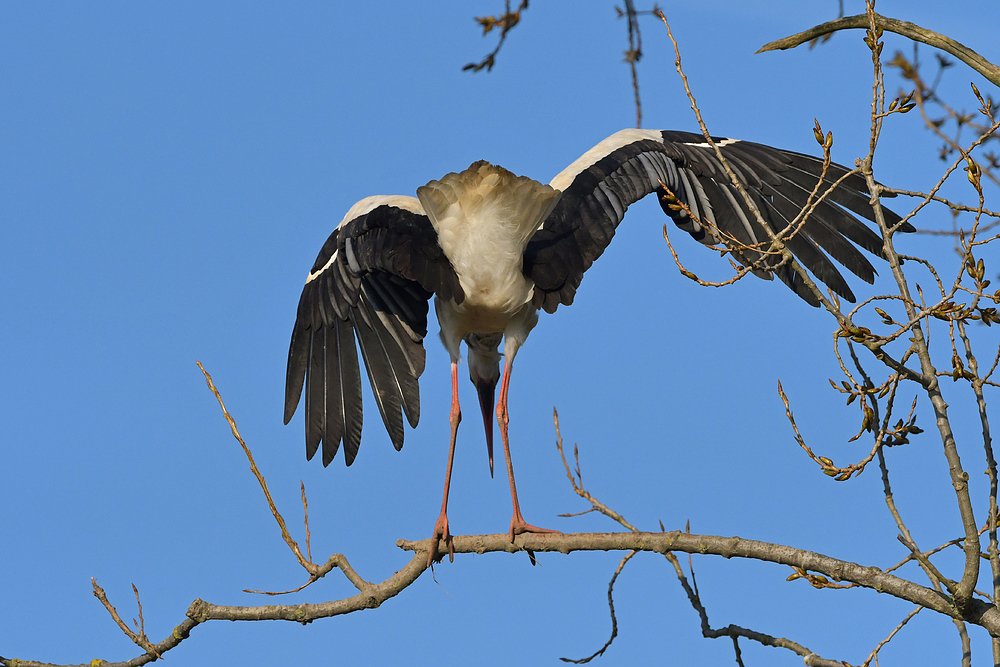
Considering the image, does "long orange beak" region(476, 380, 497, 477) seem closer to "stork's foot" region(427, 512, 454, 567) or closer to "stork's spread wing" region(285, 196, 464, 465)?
"stork's spread wing" region(285, 196, 464, 465)

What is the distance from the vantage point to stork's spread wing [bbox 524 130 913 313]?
5137 mm

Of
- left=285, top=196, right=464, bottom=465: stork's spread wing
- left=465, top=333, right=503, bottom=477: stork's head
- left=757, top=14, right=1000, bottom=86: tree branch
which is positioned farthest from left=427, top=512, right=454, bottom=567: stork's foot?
left=757, top=14, right=1000, bottom=86: tree branch

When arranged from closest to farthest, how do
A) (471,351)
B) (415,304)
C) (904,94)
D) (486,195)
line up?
(904,94) < (486,195) < (415,304) < (471,351)

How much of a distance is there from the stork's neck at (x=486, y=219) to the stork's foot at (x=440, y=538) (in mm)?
1272

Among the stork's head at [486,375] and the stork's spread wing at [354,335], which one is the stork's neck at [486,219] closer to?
the stork's spread wing at [354,335]

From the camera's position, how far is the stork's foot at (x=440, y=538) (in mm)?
4438

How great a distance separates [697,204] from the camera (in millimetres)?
5879

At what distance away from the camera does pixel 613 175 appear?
539cm

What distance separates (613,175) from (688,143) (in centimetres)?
86

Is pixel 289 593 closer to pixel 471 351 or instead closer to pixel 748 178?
pixel 471 351

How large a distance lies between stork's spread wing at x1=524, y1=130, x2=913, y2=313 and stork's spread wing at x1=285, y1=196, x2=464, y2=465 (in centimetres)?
59

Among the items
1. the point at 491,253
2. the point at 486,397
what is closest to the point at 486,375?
the point at 486,397

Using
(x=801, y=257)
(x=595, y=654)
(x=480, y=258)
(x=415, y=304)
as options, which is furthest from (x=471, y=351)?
(x=595, y=654)

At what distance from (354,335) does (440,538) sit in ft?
6.29
